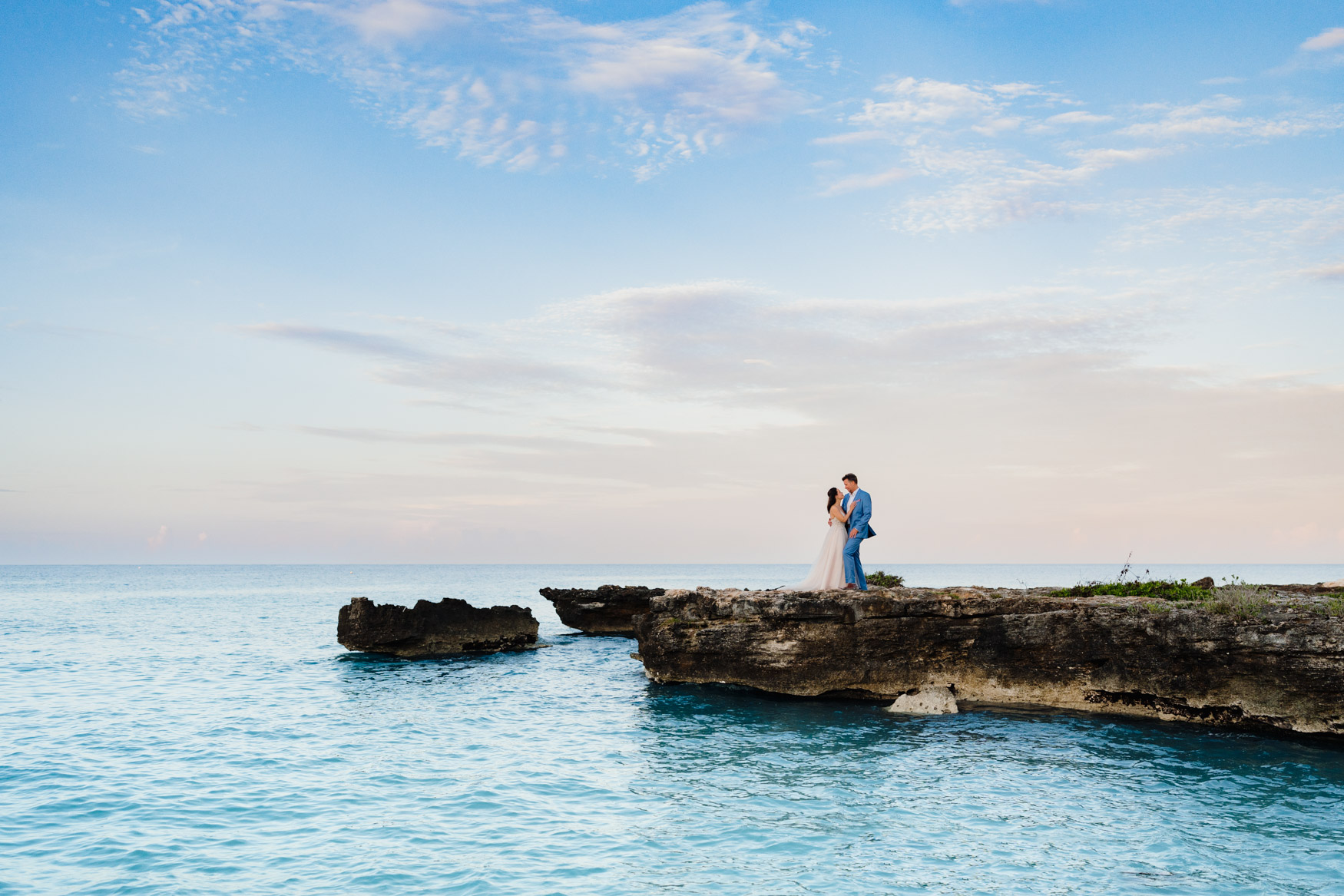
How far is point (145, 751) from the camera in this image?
15.4 metres

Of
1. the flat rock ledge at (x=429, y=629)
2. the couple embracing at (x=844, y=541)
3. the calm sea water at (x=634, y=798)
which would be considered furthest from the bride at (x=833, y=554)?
the flat rock ledge at (x=429, y=629)

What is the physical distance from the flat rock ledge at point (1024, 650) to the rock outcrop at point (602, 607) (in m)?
17.0

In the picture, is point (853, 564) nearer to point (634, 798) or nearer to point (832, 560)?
point (832, 560)

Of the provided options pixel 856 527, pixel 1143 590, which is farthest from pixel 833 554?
pixel 1143 590

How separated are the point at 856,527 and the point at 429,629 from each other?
59.3 feet

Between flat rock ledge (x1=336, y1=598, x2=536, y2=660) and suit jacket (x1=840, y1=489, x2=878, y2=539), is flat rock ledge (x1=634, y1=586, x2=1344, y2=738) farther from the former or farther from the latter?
flat rock ledge (x1=336, y1=598, x2=536, y2=660)

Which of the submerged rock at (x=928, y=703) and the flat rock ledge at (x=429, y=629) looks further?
the flat rock ledge at (x=429, y=629)

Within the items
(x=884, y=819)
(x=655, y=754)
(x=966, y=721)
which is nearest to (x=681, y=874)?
(x=884, y=819)

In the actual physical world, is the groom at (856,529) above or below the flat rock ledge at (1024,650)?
above

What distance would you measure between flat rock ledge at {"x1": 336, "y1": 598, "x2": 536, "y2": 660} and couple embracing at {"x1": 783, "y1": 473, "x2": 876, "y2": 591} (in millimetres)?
15674

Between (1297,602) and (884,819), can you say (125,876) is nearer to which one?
(884,819)

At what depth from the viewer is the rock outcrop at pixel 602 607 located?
126 ft

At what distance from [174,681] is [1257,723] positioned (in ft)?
93.3

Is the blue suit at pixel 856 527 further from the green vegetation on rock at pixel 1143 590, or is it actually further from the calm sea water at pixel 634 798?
the green vegetation on rock at pixel 1143 590
